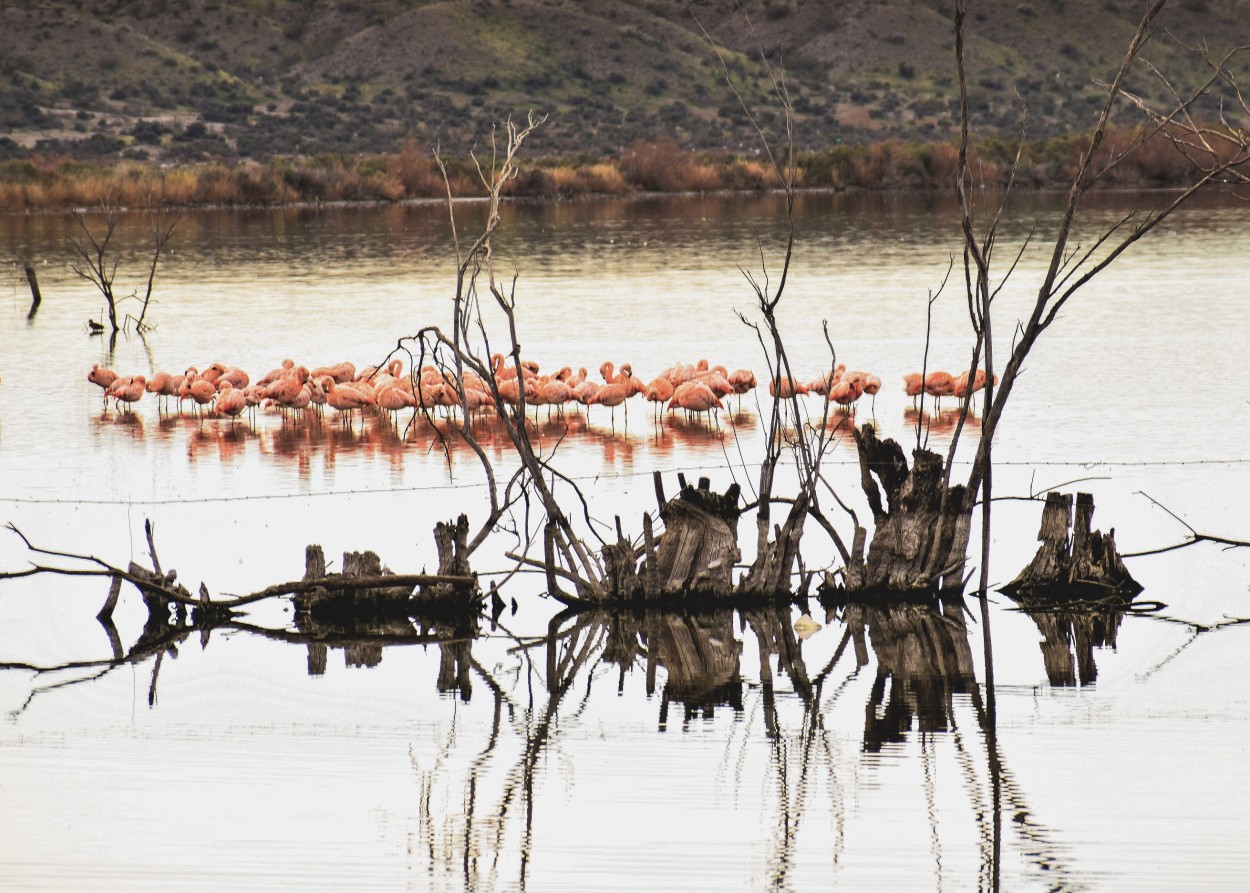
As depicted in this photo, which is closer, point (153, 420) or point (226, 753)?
point (226, 753)

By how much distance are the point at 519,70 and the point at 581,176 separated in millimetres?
33885

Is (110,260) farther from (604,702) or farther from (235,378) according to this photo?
(604,702)

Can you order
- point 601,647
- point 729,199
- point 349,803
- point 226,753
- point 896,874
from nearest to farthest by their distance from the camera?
point 896,874
point 349,803
point 226,753
point 601,647
point 729,199

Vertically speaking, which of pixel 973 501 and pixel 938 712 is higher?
pixel 973 501

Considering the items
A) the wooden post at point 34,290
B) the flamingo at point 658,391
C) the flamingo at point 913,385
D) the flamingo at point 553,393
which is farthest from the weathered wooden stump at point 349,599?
the wooden post at point 34,290

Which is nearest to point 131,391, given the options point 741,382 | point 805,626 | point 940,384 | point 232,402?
point 232,402

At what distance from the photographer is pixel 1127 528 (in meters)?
9.14

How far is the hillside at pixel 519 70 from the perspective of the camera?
70.7 meters

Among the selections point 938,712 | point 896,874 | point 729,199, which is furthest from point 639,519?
point 729,199

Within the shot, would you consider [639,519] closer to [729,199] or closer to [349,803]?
[349,803]

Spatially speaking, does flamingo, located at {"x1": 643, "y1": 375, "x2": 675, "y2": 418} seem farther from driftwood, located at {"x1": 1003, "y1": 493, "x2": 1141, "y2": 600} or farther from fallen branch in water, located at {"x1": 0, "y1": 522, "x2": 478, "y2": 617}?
fallen branch in water, located at {"x1": 0, "y1": 522, "x2": 478, "y2": 617}

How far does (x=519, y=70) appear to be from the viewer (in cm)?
8294

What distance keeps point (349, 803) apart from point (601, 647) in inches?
77.9

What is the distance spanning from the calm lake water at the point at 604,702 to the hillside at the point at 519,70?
53049 mm
